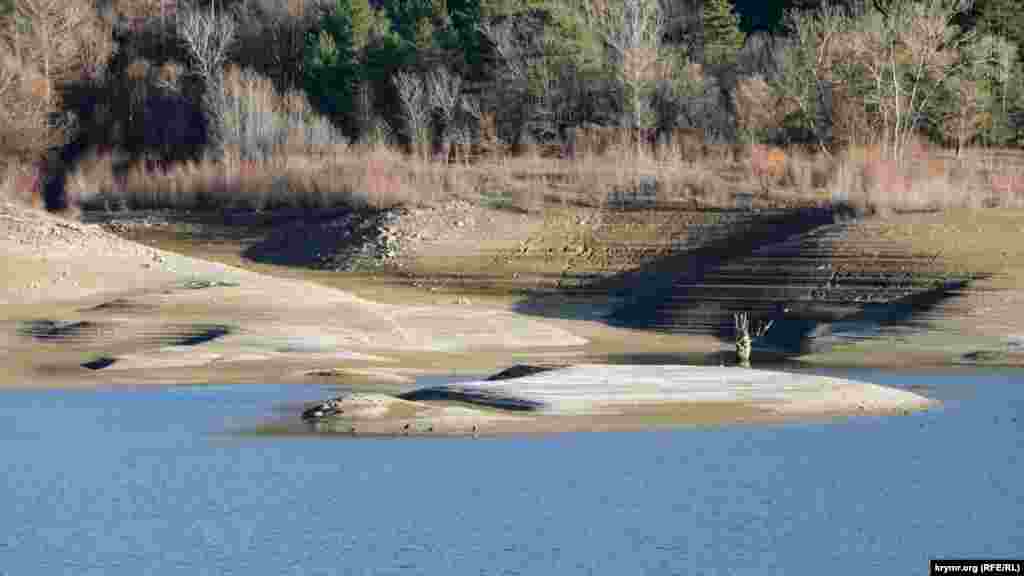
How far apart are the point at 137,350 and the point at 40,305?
659cm

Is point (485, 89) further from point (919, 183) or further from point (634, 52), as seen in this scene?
point (919, 183)

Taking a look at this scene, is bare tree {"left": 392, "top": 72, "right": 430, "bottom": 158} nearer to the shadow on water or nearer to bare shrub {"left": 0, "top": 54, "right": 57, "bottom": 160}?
bare shrub {"left": 0, "top": 54, "right": 57, "bottom": 160}

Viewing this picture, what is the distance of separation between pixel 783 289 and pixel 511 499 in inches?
885

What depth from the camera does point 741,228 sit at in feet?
167

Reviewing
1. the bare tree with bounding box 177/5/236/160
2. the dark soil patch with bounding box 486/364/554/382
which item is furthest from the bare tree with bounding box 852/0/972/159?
the dark soil patch with bounding box 486/364/554/382

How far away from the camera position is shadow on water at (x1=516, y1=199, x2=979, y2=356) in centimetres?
4062

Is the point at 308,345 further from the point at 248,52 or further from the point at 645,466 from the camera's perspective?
the point at 248,52

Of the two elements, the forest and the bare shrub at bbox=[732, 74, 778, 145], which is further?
the bare shrub at bbox=[732, 74, 778, 145]

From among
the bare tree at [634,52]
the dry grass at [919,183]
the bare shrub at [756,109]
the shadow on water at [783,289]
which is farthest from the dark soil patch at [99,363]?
the bare tree at [634,52]

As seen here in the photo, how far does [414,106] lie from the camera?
260 ft

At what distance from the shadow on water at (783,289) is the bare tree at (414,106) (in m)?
28.2

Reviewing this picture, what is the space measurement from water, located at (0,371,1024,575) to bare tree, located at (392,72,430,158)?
48.6 metres

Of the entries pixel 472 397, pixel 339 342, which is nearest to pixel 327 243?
pixel 339 342

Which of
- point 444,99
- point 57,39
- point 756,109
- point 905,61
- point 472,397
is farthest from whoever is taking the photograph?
point 57,39
